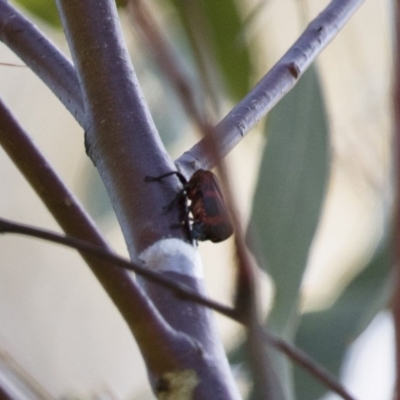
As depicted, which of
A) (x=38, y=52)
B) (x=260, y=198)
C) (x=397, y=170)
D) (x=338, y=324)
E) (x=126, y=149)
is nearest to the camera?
(x=397, y=170)

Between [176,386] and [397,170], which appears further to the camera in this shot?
[176,386]

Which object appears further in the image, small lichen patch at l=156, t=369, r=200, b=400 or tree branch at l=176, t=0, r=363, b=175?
tree branch at l=176, t=0, r=363, b=175

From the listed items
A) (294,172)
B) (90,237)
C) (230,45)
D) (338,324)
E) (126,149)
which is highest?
(230,45)

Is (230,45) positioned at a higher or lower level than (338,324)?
higher

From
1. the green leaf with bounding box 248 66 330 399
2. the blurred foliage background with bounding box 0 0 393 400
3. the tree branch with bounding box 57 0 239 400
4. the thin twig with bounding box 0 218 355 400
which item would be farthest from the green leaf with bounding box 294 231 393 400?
the thin twig with bounding box 0 218 355 400

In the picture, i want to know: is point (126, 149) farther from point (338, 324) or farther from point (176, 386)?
point (338, 324)

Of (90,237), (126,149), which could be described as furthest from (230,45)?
(90,237)

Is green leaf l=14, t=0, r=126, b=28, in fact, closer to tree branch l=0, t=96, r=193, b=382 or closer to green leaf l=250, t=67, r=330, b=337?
green leaf l=250, t=67, r=330, b=337
